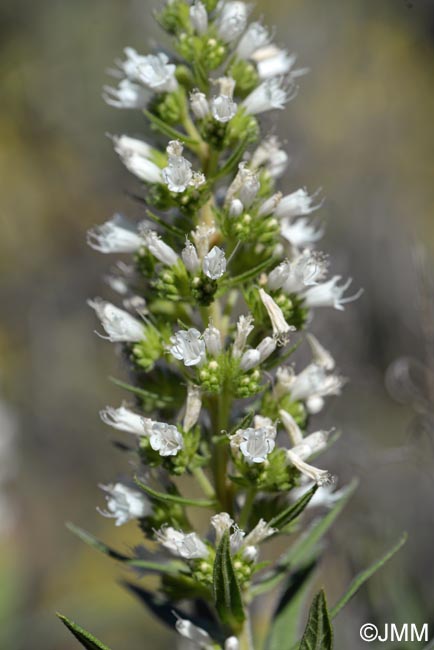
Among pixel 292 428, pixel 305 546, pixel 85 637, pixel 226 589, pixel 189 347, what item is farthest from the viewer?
pixel 305 546

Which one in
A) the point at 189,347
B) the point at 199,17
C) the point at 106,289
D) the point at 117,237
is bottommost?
the point at 106,289

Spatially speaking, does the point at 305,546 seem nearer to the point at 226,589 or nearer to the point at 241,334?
the point at 226,589

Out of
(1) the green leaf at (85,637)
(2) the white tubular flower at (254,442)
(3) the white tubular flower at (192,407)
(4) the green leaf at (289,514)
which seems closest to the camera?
(1) the green leaf at (85,637)

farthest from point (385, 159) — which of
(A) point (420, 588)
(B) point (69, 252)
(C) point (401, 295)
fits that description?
(A) point (420, 588)

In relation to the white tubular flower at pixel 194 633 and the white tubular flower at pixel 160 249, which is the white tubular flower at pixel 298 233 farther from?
the white tubular flower at pixel 194 633

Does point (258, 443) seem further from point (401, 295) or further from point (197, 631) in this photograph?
point (401, 295)

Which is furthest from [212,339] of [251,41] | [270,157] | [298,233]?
[251,41]

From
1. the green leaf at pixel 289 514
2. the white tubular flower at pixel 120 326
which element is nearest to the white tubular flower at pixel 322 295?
the white tubular flower at pixel 120 326

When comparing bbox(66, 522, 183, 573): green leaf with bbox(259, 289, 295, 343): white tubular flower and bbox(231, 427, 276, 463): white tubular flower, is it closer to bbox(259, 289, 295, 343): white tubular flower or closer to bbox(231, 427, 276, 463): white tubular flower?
bbox(231, 427, 276, 463): white tubular flower
